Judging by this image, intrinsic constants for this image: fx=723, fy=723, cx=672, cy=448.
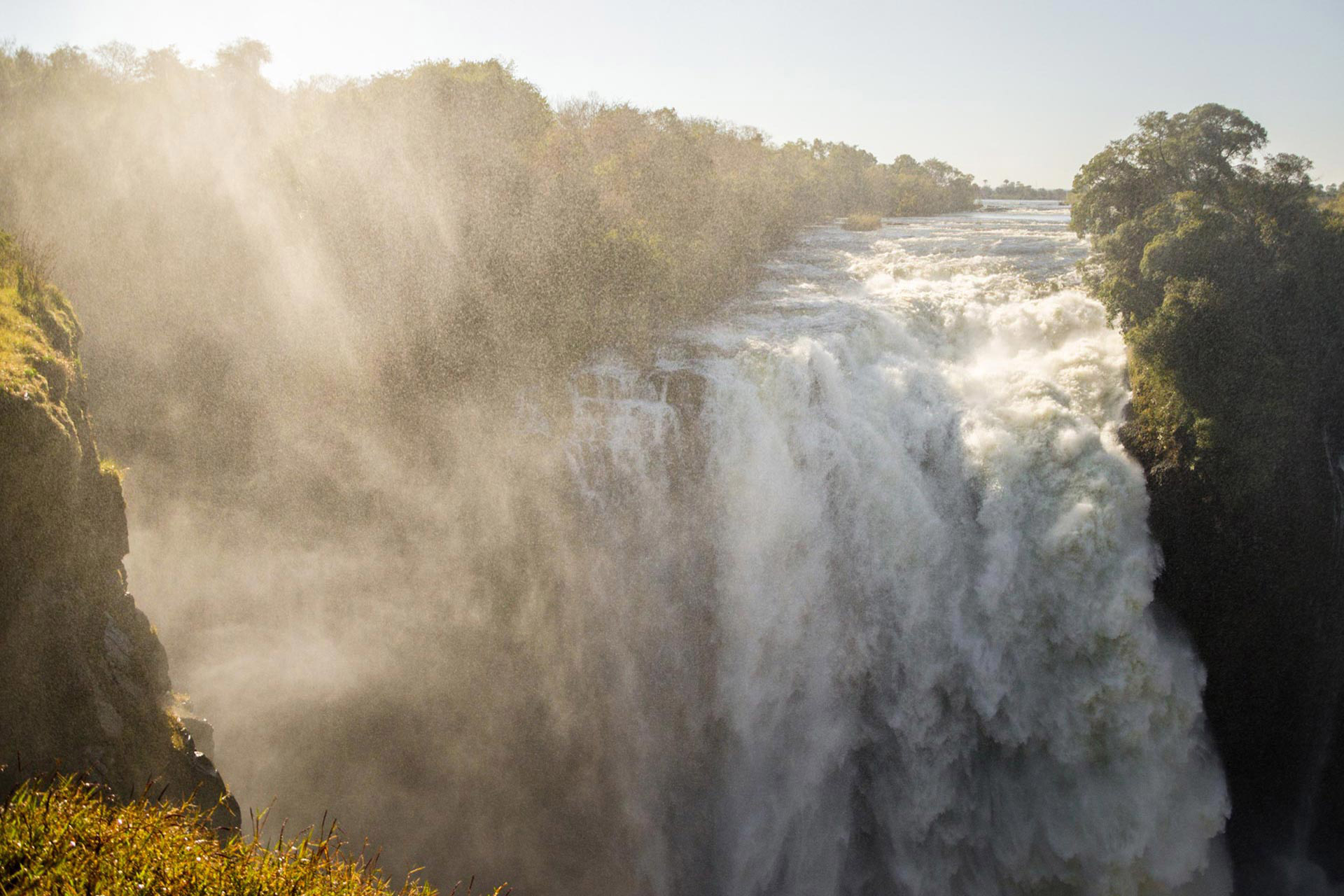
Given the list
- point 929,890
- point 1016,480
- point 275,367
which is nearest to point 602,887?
point 929,890

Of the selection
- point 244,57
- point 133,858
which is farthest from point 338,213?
point 133,858

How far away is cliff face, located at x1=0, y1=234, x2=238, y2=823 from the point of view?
640 centimetres

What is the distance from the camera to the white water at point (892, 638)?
12.3 m

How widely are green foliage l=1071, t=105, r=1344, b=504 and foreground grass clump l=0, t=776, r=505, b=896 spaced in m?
14.5

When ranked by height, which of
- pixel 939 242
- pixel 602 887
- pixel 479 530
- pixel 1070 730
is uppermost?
pixel 939 242

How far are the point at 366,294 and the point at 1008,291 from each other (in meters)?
15.6

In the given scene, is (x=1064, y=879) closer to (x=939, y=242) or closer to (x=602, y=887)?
(x=602, y=887)

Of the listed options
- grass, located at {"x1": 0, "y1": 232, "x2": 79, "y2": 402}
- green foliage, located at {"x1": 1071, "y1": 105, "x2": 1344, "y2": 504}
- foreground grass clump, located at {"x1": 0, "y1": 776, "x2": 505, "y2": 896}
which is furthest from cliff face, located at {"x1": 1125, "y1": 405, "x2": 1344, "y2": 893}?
grass, located at {"x1": 0, "y1": 232, "x2": 79, "y2": 402}

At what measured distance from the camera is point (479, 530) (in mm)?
13664

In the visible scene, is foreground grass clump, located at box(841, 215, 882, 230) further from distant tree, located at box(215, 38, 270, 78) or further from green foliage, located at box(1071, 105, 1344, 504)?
distant tree, located at box(215, 38, 270, 78)

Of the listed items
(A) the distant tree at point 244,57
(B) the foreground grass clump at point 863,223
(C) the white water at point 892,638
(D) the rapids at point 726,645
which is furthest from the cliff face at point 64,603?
(B) the foreground grass clump at point 863,223

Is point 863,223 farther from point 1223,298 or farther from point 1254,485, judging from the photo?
point 1254,485

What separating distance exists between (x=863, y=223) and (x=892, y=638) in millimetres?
25503

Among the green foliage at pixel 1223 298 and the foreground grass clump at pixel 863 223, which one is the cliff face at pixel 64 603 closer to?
the green foliage at pixel 1223 298
